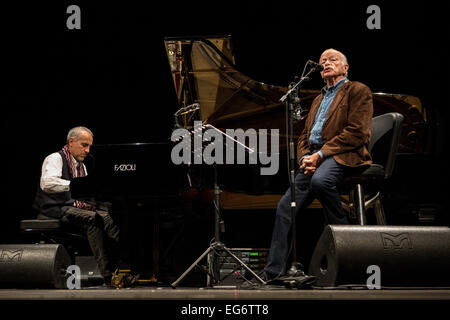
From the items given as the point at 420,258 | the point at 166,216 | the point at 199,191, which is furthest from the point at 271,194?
the point at 420,258

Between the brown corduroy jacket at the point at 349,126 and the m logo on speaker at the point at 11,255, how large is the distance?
1838 mm

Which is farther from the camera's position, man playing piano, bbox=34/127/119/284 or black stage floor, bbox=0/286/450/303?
man playing piano, bbox=34/127/119/284

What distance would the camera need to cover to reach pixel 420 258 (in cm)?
220

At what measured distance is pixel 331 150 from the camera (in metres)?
2.78

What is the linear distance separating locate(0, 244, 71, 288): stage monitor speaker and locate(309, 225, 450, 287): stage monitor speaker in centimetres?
146

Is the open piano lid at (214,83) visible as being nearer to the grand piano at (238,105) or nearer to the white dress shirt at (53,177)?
the grand piano at (238,105)

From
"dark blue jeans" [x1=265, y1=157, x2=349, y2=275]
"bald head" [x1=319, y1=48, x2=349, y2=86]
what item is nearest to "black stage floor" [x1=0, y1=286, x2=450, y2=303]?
"dark blue jeans" [x1=265, y1=157, x2=349, y2=275]

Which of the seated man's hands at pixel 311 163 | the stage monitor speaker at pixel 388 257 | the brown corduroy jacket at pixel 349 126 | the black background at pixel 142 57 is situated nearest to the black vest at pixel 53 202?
the black background at pixel 142 57

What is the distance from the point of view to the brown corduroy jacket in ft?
9.10

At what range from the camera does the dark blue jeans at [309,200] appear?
2.69 metres

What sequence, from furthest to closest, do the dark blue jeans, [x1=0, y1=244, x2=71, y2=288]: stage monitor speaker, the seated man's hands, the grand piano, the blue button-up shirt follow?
the grand piano
the blue button-up shirt
the seated man's hands
the dark blue jeans
[x1=0, y1=244, x2=71, y2=288]: stage monitor speaker

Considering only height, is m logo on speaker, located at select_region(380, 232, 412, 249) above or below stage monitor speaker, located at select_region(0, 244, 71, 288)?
above
